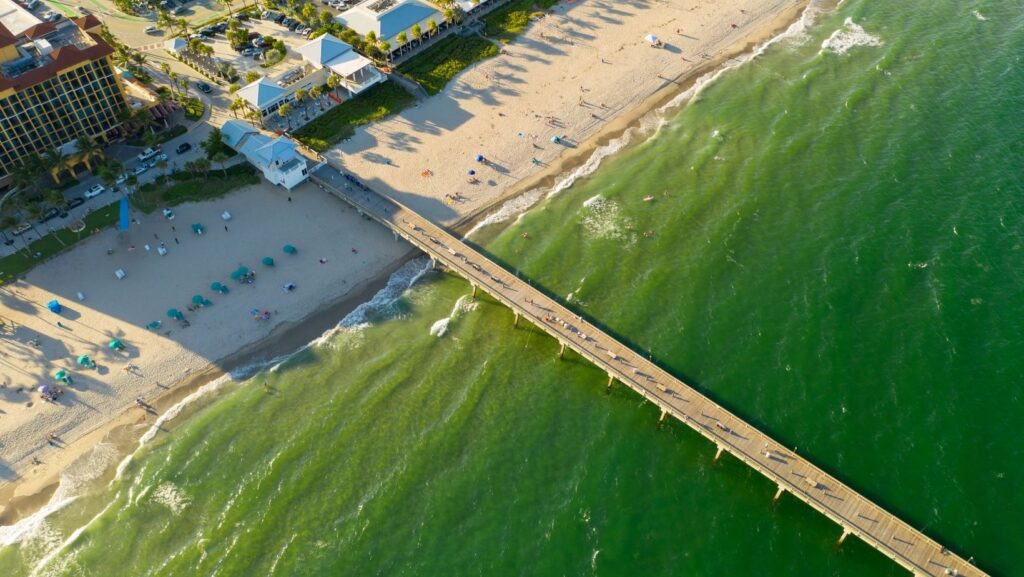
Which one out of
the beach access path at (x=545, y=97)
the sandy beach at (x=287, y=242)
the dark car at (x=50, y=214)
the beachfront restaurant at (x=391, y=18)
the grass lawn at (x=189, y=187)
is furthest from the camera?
the beachfront restaurant at (x=391, y=18)

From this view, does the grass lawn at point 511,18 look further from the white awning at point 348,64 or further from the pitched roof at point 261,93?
the pitched roof at point 261,93

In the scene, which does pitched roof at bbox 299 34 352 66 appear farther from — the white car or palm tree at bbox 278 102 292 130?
the white car

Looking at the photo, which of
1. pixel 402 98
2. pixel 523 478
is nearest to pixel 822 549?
pixel 523 478

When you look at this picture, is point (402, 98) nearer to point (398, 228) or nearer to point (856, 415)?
point (398, 228)

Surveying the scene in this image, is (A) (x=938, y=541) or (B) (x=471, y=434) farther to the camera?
(B) (x=471, y=434)

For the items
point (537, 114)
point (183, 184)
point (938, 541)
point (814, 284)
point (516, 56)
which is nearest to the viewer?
point (938, 541)

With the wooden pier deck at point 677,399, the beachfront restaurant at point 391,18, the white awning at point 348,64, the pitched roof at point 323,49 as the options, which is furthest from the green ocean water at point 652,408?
the beachfront restaurant at point 391,18

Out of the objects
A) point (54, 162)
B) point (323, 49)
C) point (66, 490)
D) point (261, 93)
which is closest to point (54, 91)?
point (54, 162)
